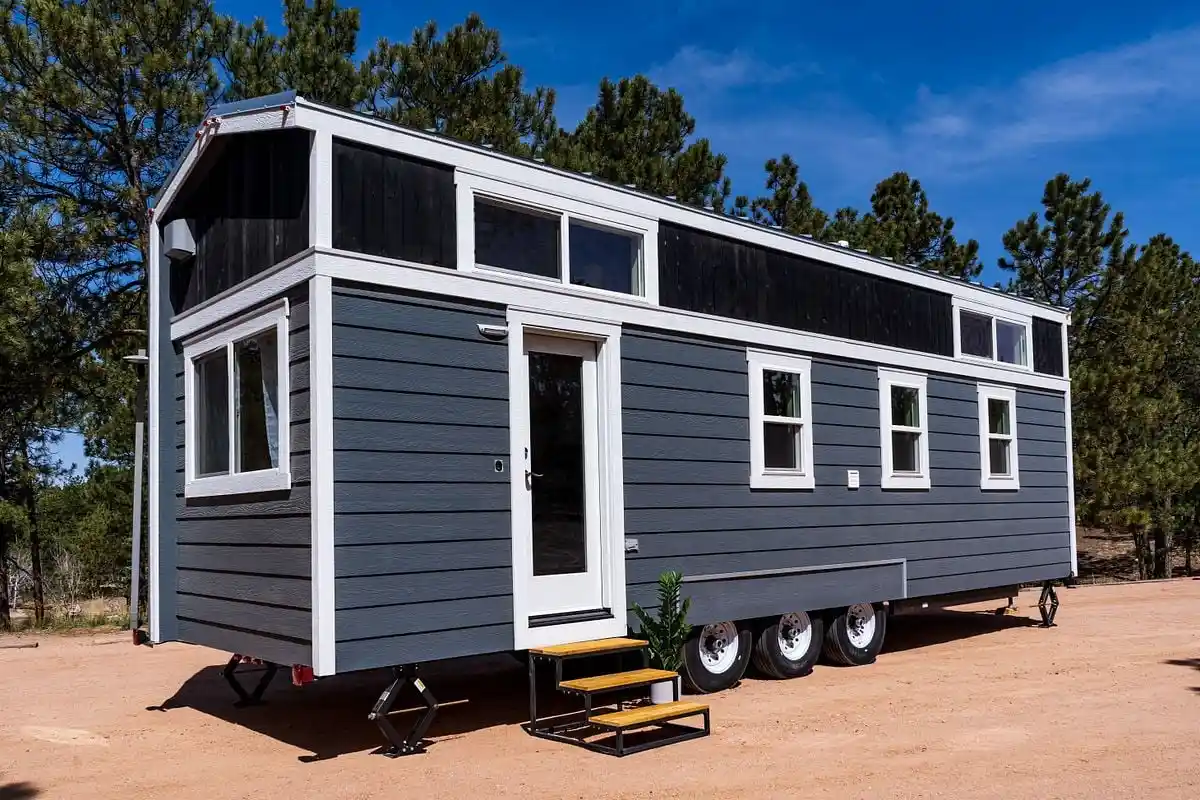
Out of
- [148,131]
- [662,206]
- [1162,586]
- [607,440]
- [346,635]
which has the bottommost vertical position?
[1162,586]

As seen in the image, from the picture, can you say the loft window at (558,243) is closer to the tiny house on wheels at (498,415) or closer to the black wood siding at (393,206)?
the tiny house on wheels at (498,415)

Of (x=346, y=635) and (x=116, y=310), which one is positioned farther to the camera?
(x=116, y=310)

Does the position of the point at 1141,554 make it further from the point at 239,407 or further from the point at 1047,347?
the point at 239,407

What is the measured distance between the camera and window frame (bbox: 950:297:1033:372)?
1123cm

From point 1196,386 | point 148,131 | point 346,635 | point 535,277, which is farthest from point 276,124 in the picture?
point 1196,386

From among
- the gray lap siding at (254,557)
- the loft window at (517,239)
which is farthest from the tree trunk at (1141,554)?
the gray lap siding at (254,557)

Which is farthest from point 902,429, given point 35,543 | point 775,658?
point 35,543

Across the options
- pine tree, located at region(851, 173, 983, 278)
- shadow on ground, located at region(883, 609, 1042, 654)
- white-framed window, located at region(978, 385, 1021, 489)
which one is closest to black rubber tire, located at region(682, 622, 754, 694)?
shadow on ground, located at region(883, 609, 1042, 654)

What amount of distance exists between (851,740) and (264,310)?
446cm

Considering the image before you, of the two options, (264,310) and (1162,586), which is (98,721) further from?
(1162,586)

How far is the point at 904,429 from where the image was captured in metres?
10.3

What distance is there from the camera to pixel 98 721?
754 centimetres

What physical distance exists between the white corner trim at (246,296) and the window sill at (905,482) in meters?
5.92

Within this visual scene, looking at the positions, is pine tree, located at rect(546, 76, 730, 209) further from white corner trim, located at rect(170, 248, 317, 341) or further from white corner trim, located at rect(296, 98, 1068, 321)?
white corner trim, located at rect(170, 248, 317, 341)
